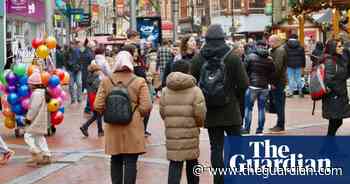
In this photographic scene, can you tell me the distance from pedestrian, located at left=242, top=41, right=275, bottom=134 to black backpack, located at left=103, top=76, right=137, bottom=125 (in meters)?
5.60

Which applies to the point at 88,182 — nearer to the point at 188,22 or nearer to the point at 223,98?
the point at 223,98

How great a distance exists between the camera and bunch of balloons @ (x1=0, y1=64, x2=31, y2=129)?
44.1ft

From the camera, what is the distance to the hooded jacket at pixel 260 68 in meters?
13.3

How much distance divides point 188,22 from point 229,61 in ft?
252

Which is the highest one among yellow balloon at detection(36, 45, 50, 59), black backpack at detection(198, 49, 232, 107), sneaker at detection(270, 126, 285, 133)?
yellow balloon at detection(36, 45, 50, 59)

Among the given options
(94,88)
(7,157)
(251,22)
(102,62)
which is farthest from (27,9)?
(251,22)

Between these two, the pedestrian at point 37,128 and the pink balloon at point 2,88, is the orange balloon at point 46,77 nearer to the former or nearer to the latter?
the pink balloon at point 2,88

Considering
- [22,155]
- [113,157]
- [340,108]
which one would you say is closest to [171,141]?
[113,157]

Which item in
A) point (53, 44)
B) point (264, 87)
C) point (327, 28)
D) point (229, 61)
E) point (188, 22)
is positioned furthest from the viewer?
point (188, 22)

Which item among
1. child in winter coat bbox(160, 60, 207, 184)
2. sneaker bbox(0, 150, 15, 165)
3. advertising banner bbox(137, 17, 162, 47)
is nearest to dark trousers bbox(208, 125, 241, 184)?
child in winter coat bbox(160, 60, 207, 184)

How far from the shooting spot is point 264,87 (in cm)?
1351

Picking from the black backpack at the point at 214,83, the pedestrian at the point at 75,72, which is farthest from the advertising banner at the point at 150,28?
the black backpack at the point at 214,83

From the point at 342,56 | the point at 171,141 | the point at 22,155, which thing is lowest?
the point at 22,155

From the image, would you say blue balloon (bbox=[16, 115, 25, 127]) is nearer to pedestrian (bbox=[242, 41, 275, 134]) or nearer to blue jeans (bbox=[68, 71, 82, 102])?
pedestrian (bbox=[242, 41, 275, 134])
